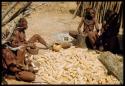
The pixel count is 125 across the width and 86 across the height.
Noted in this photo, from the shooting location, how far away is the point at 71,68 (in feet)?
27.8

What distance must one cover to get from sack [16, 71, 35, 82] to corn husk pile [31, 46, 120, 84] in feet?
0.73

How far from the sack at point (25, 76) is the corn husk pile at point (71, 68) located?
0.22 metres

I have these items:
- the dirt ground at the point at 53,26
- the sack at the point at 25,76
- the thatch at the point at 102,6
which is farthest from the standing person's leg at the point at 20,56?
the thatch at the point at 102,6

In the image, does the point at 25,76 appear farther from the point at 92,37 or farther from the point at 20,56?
the point at 92,37

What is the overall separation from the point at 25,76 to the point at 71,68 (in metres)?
1.22

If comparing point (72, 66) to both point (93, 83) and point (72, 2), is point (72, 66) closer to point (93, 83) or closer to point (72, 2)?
point (93, 83)

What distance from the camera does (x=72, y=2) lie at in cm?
1605

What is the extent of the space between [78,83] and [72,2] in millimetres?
8404

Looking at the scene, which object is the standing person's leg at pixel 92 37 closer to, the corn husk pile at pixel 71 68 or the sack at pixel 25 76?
the corn husk pile at pixel 71 68

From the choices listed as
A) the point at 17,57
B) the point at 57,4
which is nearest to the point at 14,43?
the point at 17,57

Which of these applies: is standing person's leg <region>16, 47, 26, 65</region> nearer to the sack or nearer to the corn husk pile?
the sack

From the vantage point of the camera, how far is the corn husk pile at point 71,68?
26.7 feet

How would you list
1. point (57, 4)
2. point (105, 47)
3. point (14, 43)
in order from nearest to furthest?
1. point (14, 43)
2. point (105, 47)
3. point (57, 4)

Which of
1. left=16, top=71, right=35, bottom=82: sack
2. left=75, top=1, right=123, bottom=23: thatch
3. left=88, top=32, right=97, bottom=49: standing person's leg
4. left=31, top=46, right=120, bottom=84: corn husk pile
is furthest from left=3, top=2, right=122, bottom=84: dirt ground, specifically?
left=75, top=1, right=123, bottom=23: thatch
